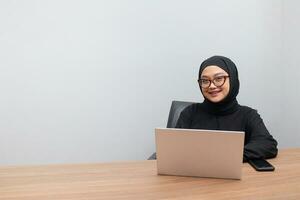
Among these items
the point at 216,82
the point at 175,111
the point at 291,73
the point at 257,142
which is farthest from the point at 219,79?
the point at 291,73

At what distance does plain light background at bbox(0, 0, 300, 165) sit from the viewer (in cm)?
249

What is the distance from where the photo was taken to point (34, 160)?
8.52 feet

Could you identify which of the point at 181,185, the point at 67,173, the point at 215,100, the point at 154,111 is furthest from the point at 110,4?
the point at 181,185

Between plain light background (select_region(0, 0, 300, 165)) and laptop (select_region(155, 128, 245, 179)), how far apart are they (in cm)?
133

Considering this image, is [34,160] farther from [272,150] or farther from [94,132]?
[272,150]

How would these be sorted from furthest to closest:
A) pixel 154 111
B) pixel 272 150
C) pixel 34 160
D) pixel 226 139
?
pixel 154 111
pixel 34 160
pixel 272 150
pixel 226 139

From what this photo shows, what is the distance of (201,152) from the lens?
1.38m

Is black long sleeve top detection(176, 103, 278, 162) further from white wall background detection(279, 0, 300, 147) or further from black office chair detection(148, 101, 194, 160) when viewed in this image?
white wall background detection(279, 0, 300, 147)

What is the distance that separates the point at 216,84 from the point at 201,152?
24.8 inches

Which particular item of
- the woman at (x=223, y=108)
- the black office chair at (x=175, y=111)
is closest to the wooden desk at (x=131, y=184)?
the woman at (x=223, y=108)

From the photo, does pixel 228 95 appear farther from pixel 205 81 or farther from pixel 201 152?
pixel 201 152

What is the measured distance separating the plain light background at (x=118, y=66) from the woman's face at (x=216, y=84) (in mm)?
903

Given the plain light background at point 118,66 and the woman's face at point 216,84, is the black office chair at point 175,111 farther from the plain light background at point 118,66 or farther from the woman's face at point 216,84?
the woman's face at point 216,84

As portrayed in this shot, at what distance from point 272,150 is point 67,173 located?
97 cm
